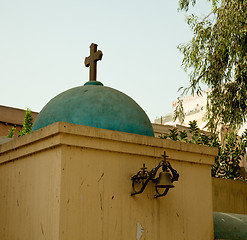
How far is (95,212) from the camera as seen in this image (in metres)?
4.46

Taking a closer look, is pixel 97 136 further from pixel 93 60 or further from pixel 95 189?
pixel 93 60

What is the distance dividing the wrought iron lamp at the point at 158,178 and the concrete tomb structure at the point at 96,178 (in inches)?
3.5

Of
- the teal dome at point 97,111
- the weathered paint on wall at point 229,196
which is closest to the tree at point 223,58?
the weathered paint on wall at point 229,196

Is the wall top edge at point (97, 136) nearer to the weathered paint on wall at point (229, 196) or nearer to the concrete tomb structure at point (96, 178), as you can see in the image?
the concrete tomb structure at point (96, 178)

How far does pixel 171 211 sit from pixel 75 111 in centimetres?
159

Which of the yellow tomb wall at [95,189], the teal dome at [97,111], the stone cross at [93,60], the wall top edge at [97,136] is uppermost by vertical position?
the stone cross at [93,60]

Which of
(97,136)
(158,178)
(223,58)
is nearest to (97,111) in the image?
(97,136)

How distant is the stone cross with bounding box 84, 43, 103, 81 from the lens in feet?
20.6

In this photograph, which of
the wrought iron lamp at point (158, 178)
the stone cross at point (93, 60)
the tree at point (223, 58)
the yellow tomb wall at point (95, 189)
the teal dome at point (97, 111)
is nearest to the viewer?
the yellow tomb wall at point (95, 189)

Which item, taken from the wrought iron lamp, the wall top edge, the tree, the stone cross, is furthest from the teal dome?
the tree

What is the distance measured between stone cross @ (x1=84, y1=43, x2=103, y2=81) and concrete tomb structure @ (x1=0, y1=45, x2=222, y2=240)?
684 millimetres

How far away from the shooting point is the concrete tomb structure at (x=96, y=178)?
4.34 m

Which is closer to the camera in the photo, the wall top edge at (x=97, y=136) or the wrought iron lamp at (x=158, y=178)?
the wall top edge at (x=97, y=136)

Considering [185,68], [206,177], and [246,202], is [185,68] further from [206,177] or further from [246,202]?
[206,177]
